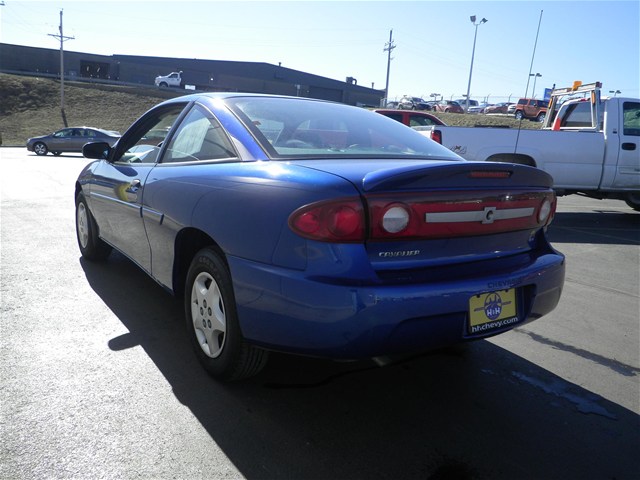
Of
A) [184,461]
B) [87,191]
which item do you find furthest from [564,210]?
[184,461]

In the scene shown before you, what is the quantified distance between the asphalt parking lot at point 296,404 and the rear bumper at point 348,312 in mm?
461

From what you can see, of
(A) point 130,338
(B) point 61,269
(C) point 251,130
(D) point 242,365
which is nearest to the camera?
(D) point 242,365

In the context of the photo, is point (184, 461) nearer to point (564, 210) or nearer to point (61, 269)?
point (61, 269)

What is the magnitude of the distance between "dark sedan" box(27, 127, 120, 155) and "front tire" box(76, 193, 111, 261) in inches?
785

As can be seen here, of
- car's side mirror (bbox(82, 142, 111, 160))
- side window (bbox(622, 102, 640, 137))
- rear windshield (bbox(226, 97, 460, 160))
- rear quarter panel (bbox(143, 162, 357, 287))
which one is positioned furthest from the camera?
side window (bbox(622, 102, 640, 137))

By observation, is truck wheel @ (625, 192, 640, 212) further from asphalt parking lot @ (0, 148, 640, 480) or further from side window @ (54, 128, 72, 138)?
side window @ (54, 128, 72, 138)

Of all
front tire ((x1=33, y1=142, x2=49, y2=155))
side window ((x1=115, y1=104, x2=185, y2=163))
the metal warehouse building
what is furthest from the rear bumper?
the metal warehouse building

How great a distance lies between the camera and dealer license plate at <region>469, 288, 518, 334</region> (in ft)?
8.01

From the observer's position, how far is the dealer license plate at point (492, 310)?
2.44 m

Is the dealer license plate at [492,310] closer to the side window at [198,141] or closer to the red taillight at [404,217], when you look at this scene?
the red taillight at [404,217]

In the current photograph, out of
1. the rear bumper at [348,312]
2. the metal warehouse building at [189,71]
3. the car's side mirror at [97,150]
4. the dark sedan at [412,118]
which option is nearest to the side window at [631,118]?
the dark sedan at [412,118]

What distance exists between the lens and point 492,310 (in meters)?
2.54

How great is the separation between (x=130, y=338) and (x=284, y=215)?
173 centimetres

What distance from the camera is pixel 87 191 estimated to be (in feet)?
16.0
